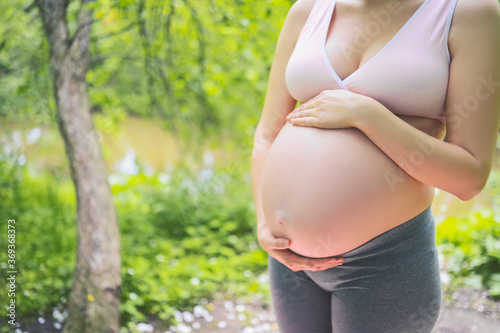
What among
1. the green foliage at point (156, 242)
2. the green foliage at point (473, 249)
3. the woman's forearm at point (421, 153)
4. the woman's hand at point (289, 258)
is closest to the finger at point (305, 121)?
the woman's forearm at point (421, 153)

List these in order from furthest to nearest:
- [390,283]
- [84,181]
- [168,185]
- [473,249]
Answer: [168,185] → [473,249] → [84,181] → [390,283]

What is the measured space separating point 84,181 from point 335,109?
1.61 m

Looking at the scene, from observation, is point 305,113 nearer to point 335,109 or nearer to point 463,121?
point 335,109

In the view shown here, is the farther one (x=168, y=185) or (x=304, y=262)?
(x=168, y=185)

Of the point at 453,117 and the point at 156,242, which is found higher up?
the point at 453,117

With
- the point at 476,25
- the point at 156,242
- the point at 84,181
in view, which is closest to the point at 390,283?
the point at 476,25

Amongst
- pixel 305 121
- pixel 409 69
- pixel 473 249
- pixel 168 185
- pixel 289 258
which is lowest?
pixel 168 185

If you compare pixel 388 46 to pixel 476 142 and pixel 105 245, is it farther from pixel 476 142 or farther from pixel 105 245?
pixel 105 245

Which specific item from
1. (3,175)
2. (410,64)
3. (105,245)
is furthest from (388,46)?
(3,175)

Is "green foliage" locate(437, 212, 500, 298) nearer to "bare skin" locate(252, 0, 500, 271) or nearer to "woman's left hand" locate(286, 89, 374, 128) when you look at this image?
"bare skin" locate(252, 0, 500, 271)

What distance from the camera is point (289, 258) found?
116 cm

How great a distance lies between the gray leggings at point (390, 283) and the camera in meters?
1.08

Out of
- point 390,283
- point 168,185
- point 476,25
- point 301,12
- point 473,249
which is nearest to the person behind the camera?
point 476,25

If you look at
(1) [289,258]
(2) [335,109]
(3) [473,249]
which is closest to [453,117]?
(2) [335,109]
